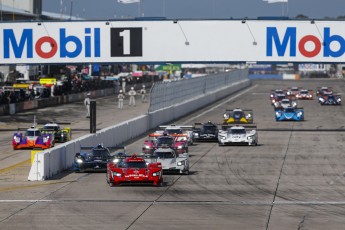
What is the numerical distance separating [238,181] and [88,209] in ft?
33.3

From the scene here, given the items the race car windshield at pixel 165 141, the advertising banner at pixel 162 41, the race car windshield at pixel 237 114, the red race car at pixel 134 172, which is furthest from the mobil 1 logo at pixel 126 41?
the race car windshield at pixel 237 114

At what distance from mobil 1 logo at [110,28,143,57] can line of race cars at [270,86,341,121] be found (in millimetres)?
27465

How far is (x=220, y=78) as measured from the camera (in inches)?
4961

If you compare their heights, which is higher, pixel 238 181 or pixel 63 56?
pixel 63 56

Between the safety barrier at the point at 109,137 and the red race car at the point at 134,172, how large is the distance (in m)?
3.32

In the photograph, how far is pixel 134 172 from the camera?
118 ft

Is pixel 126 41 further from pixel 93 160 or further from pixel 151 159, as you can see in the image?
pixel 151 159

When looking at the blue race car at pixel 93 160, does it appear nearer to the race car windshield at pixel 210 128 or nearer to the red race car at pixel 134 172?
the red race car at pixel 134 172

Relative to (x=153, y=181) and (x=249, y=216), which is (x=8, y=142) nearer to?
(x=153, y=181)

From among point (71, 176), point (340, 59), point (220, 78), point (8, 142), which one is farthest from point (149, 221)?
point (220, 78)

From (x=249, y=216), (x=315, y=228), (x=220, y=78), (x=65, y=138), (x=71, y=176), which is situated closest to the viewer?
(x=315, y=228)

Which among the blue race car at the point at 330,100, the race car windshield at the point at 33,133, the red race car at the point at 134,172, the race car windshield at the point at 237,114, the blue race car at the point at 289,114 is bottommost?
the blue race car at the point at 330,100

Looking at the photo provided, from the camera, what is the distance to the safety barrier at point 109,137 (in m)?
37.9

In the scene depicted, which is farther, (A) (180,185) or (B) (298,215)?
(A) (180,185)
